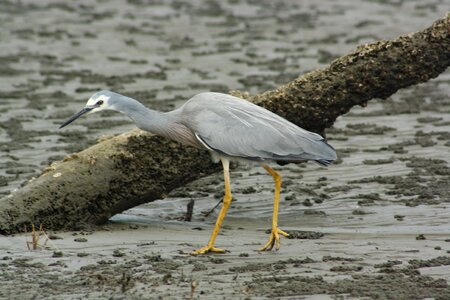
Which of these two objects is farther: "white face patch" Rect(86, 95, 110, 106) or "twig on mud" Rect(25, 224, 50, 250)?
"white face patch" Rect(86, 95, 110, 106)

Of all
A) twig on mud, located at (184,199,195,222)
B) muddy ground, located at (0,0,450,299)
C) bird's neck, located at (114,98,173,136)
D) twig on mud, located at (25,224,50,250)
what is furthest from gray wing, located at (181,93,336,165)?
twig on mud, located at (25,224,50,250)

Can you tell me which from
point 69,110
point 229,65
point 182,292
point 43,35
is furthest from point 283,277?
point 43,35

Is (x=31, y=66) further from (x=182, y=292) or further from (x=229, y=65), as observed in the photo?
(x=182, y=292)

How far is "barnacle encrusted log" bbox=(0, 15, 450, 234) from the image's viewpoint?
8875 mm

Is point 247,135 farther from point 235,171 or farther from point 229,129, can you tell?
point 235,171

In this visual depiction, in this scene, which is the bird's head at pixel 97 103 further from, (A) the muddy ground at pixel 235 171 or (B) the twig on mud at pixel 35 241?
(A) the muddy ground at pixel 235 171

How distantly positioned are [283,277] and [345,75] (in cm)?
256

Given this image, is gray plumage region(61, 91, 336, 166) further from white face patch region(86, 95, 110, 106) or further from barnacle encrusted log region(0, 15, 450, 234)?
barnacle encrusted log region(0, 15, 450, 234)

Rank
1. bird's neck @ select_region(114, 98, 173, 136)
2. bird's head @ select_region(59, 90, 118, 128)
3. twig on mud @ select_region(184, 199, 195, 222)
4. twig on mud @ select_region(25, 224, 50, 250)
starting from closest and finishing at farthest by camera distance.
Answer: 1. twig on mud @ select_region(25, 224, 50, 250)
2. bird's head @ select_region(59, 90, 118, 128)
3. bird's neck @ select_region(114, 98, 173, 136)
4. twig on mud @ select_region(184, 199, 195, 222)

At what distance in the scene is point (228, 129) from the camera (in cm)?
839

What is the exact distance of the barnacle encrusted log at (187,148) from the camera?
8.88 meters

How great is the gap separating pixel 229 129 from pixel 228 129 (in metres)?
0.01

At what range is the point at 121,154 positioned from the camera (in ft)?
29.6

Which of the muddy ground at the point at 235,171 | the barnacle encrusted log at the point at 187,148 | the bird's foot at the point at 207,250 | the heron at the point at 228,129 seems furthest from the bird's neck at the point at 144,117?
the bird's foot at the point at 207,250
